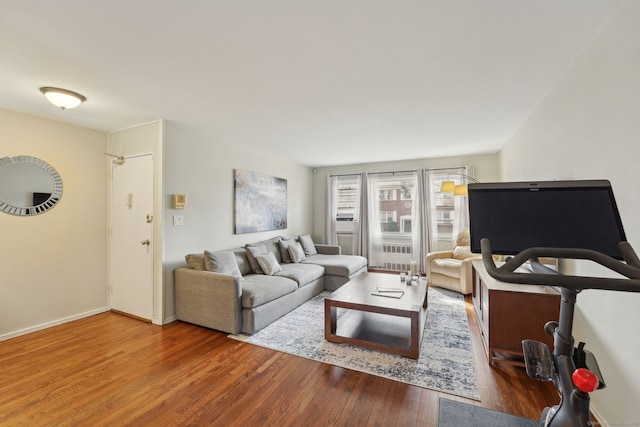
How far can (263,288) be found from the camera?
3.12 m

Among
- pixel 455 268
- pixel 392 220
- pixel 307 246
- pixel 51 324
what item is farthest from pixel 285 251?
pixel 51 324

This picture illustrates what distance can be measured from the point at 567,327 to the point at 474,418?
1.16 metres

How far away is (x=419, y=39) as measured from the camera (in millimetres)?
1730

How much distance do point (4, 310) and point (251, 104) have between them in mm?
3275

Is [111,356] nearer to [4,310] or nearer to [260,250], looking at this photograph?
[4,310]

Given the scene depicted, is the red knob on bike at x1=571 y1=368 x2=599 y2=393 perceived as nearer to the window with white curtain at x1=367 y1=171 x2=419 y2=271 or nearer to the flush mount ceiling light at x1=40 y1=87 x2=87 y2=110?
the flush mount ceiling light at x1=40 y1=87 x2=87 y2=110

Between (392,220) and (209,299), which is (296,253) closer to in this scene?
(209,299)

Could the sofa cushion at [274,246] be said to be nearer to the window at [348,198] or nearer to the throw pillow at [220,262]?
the throw pillow at [220,262]

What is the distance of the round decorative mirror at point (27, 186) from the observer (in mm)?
2811

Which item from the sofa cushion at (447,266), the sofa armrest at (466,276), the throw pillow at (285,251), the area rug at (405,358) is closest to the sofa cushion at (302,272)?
the throw pillow at (285,251)

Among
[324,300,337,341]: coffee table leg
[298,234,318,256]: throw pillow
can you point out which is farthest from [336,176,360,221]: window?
[324,300,337,341]: coffee table leg

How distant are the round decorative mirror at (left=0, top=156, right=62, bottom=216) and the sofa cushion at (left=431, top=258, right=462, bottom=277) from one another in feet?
17.0

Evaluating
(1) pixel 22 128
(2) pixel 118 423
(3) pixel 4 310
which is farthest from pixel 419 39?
(3) pixel 4 310

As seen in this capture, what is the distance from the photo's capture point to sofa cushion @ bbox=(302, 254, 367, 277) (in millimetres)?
4336
